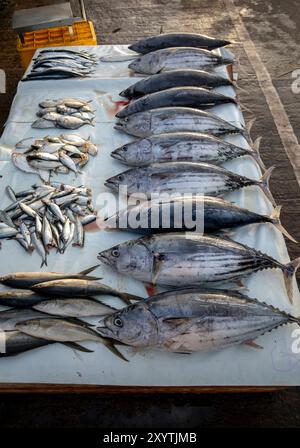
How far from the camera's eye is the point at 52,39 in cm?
512

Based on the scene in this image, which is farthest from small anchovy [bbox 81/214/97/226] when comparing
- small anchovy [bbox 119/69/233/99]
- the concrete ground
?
small anchovy [bbox 119/69/233/99]

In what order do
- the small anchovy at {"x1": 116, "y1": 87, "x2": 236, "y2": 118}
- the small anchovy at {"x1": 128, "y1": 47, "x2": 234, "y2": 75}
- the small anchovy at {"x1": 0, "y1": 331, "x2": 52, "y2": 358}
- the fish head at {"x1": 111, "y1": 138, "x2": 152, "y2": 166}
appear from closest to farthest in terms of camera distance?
1. the small anchovy at {"x1": 0, "y1": 331, "x2": 52, "y2": 358}
2. the fish head at {"x1": 111, "y1": 138, "x2": 152, "y2": 166}
3. the small anchovy at {"x1": 116, "y1": 87, "x2": 236, "y2": 118}
4. the small anchovy at {"x1": 128, "y1": 47, "x2": 234, "y2": 75}

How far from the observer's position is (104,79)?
14.1 ft

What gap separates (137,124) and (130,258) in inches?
60.6

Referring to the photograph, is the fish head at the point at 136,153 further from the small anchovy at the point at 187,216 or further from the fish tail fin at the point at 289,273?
the fish tail fin at the point at 289,273

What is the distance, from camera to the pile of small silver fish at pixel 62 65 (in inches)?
171

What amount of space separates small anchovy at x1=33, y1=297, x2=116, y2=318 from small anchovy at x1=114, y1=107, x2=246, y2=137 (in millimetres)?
1711

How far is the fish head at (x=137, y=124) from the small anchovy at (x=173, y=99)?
0.16 m

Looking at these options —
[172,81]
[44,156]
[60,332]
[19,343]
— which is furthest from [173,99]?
[19,343]

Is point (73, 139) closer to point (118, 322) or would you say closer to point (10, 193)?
point (10, 193)

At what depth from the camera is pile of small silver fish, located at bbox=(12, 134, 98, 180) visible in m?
3.30

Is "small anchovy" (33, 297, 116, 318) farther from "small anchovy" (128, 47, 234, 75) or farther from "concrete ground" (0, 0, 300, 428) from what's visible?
"small anchovy" (128, 47, 234, 75)
